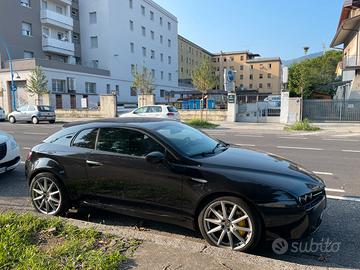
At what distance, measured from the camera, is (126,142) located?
4.34 m

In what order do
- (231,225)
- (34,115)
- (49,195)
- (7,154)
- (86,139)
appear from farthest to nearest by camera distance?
(34,115) → (7,154) → (49,195) → (86,139) → (231,225)

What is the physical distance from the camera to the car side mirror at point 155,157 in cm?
389

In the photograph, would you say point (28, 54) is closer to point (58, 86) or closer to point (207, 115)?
point (58, 86)

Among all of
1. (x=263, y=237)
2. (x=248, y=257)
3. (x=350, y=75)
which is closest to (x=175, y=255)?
(x=248, y=257)

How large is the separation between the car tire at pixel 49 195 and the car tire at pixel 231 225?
2192 mm

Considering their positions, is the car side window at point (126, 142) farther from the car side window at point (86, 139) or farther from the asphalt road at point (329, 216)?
the asphalt road at point (329, 216)

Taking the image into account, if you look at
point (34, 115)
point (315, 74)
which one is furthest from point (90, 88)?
point (315, 74)

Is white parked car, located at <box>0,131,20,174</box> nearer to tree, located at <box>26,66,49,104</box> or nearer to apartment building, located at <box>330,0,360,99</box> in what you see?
tree, located at <box>26,66,49,104</box>

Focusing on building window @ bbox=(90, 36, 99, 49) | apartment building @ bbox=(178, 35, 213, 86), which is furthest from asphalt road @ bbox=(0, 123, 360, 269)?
apartment building @ bbox=(178, 35, 213, 86)

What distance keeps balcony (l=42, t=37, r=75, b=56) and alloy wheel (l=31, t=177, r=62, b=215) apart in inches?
1599

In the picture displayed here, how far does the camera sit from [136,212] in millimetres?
4168

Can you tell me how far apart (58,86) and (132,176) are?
118ft

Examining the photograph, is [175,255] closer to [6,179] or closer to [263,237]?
[263,237]

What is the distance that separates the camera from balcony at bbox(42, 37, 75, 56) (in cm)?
4075
